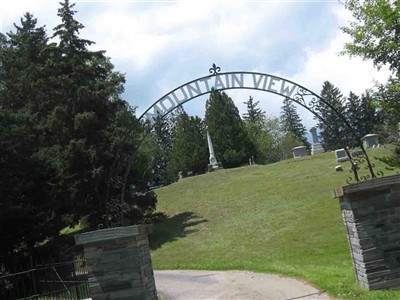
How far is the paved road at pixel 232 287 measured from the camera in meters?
9.94

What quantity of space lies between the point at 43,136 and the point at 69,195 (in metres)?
4.99

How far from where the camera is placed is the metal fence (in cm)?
1043

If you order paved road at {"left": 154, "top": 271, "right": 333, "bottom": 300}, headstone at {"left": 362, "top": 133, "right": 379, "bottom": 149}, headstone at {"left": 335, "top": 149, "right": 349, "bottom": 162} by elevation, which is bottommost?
A: paved road at {"left": 154, "top": 271, "right": 333, "bottom": 300}

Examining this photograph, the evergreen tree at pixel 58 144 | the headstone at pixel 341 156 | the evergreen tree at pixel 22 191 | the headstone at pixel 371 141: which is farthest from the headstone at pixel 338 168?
the evergreen tree at pixel 22 191

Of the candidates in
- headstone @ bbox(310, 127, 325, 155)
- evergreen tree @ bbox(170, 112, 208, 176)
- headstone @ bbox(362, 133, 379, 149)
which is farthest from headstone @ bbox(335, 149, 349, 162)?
evergreen tree @ bbox(170, 112, 208, 176)

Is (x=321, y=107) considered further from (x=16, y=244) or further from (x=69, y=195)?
(x=69, y=195)

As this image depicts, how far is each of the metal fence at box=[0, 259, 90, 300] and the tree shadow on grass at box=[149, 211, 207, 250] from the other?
31.1 ft

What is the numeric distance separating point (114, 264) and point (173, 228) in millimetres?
18346

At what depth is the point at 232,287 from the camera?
460 inches

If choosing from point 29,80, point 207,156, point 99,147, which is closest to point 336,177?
point 99,147

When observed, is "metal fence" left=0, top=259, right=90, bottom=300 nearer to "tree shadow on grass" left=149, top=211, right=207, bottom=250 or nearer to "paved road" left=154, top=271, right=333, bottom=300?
"paved road" left=154, top=271, right=333, bottom=300

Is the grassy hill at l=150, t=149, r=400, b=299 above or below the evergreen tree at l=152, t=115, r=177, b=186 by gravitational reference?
below

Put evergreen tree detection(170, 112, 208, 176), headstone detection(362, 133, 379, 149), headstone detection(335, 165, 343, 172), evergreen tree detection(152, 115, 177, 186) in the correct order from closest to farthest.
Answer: headstone detection(335, 165, 343, 172), headstone detection(362, 133, 379, 149), evergreen tree detection(170, 112, 208, 176), evergreen tree detection(152, 115, 177, 186)

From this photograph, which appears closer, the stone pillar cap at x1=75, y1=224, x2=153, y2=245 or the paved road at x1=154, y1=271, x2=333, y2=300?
the stone pillar cap at x1=75, y1=224, x2=153, y2=245
